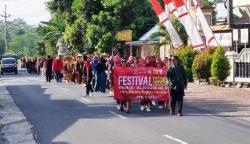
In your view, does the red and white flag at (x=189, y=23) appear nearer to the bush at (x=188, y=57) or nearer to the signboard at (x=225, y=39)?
the bush at (x=188, y=57)

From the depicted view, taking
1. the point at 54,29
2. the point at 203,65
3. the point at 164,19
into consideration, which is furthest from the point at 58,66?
the point at 54,29

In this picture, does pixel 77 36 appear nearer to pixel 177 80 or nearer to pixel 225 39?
pixel 225 39

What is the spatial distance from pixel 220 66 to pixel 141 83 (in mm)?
11902

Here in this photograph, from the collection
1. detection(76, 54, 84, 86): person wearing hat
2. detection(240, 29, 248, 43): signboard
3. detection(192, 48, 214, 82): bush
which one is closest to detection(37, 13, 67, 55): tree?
detection(240, 29, 248, 43): signboard

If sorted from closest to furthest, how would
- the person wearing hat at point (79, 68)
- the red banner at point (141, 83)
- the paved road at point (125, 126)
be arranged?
the paved road at point (125, 126), the red banner at point (141, 83), the person wearing hat at point (79, 68)

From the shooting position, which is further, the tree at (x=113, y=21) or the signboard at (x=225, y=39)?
the tree at (x=113, y=21)

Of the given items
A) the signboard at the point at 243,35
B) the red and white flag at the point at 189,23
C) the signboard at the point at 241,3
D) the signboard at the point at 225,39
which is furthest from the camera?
the signboard at the point at 225,39

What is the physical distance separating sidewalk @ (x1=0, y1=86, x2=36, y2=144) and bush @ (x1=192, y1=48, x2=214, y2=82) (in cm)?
1352

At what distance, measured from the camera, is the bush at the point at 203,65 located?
108 feet

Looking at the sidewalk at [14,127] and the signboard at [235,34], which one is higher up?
the signboard at [235,34]

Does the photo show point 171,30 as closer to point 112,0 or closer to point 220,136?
point 112,0

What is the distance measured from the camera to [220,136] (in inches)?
537

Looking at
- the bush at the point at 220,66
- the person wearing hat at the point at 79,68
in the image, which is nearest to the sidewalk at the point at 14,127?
the person wearing hat at the point at 79,68

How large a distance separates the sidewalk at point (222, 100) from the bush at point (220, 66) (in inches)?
28.9
